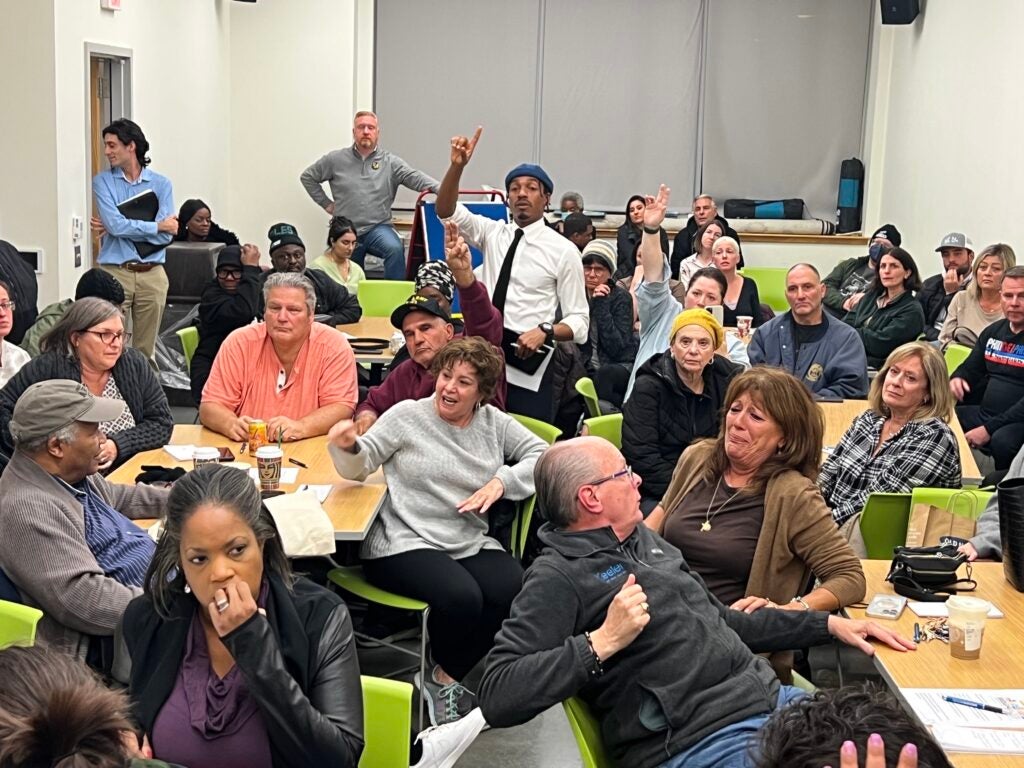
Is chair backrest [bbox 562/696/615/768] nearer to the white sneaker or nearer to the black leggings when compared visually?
the white sneaker

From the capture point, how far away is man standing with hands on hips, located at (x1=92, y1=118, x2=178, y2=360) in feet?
27.0

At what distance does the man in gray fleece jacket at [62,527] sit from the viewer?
3.32 m

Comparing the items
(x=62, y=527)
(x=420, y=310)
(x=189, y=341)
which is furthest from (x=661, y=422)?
(x=189, y=341)

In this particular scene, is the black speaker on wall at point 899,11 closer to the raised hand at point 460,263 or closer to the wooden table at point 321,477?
the raised hand at point 460,263

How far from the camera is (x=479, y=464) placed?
14.7 ft

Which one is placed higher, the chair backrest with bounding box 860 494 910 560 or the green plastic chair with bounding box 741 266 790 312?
the green plastic chair with bounding box 741 266 790 312

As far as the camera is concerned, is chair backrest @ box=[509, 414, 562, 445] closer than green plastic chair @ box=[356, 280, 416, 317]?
Yes

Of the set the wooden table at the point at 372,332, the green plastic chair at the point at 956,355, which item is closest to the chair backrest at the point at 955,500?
the green plastic chair at the point at 956,355

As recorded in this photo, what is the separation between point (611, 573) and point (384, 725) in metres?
0.57

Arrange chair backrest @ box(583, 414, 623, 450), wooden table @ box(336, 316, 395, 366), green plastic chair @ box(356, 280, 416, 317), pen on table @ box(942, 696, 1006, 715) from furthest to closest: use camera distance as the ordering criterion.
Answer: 1. green plastic chair @ box(356, 280, 416, 317)
2. wooden table @ box(336, 316, 395, 366)
3. chair backrest @ box(583, 414, 623, 450)
4. pen on table @ box(942, 696, 1006, 715)

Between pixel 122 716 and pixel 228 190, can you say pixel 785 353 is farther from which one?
pixel 228 190

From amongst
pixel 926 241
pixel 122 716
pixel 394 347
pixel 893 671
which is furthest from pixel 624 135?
pixel 122 716

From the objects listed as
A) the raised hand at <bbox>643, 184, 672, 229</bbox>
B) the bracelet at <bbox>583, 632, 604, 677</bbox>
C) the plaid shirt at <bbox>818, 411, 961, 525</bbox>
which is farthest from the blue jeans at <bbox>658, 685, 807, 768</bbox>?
the raised hand at <bbox>643, 184, 672, 229</bbox>

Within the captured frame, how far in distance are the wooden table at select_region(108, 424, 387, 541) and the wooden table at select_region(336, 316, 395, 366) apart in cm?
186
